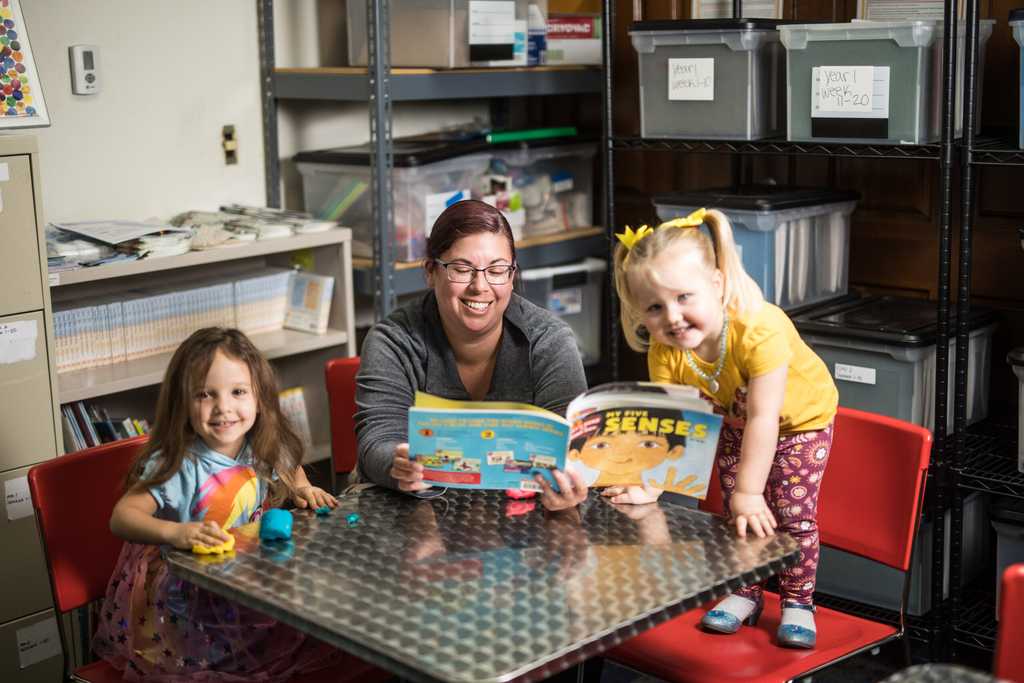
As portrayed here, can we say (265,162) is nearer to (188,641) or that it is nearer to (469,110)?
(469,110)

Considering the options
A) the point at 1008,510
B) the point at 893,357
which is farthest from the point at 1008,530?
the point at 893,357

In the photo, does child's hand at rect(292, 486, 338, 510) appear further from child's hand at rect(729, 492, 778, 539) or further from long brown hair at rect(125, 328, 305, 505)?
child's hand at rect(729, 492, 778, 539)

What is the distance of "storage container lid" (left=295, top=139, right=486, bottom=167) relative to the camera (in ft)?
10.1

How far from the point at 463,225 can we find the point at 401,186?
3.73 feet

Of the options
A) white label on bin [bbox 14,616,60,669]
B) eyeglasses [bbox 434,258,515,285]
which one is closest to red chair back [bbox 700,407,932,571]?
eyeglasses [bbox 434,258,515,285]

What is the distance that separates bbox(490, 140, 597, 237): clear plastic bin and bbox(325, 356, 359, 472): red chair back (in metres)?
1.10

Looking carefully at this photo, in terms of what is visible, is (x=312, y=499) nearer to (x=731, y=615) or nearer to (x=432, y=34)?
(x=731, y=615)

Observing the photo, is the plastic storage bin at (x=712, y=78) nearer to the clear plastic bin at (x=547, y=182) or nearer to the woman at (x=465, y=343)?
the clear plastic bin at (x=547, y=182)

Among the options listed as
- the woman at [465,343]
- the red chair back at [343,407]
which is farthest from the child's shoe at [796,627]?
the red chair back at [343,407]

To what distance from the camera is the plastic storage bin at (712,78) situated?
9.29ft

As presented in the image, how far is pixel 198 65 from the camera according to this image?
3092 mm

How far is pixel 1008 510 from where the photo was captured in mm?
2674

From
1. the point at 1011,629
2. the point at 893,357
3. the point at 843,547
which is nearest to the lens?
the point at 1011,629

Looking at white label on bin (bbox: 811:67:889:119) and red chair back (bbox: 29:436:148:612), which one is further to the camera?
white label on bin (bbox: 811:67:889:119)
